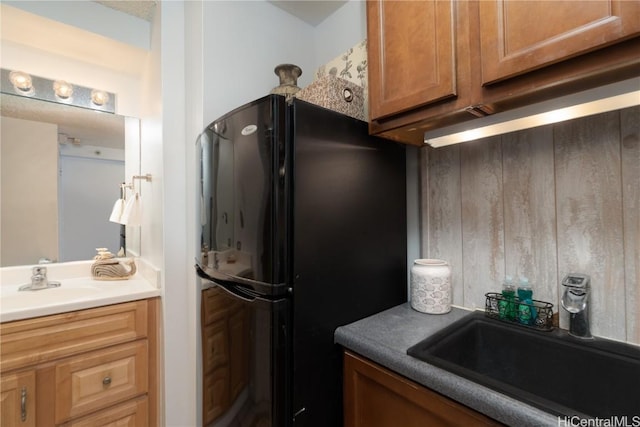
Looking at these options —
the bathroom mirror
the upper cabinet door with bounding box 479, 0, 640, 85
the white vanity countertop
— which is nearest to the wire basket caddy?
the upper cabinet door with bounding box 479, 0, 640, 85

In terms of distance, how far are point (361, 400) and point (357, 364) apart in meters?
0.12

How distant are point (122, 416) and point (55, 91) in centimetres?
190

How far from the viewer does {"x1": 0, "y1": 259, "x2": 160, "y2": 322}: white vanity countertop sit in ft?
3.80

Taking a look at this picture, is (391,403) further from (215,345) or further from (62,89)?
(62,89)

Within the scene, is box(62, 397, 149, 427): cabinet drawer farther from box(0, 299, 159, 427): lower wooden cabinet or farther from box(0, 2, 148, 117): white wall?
box(0, 2, 148, 117): white wall

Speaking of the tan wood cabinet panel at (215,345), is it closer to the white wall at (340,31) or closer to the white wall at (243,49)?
the white wall at (243,49)

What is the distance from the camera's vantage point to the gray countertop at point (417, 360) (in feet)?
1.91

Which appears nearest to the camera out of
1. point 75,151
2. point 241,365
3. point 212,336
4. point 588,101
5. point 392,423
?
point 588,101

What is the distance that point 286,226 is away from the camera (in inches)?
32.9

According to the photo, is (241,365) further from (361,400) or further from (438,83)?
(438,83)

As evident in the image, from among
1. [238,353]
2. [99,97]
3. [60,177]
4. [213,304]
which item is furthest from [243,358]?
[99,97]

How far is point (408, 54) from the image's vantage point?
2.99ft

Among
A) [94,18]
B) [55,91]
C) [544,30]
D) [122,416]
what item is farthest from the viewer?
[55,91]

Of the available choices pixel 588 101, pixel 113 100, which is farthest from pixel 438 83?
pixel 113 100
